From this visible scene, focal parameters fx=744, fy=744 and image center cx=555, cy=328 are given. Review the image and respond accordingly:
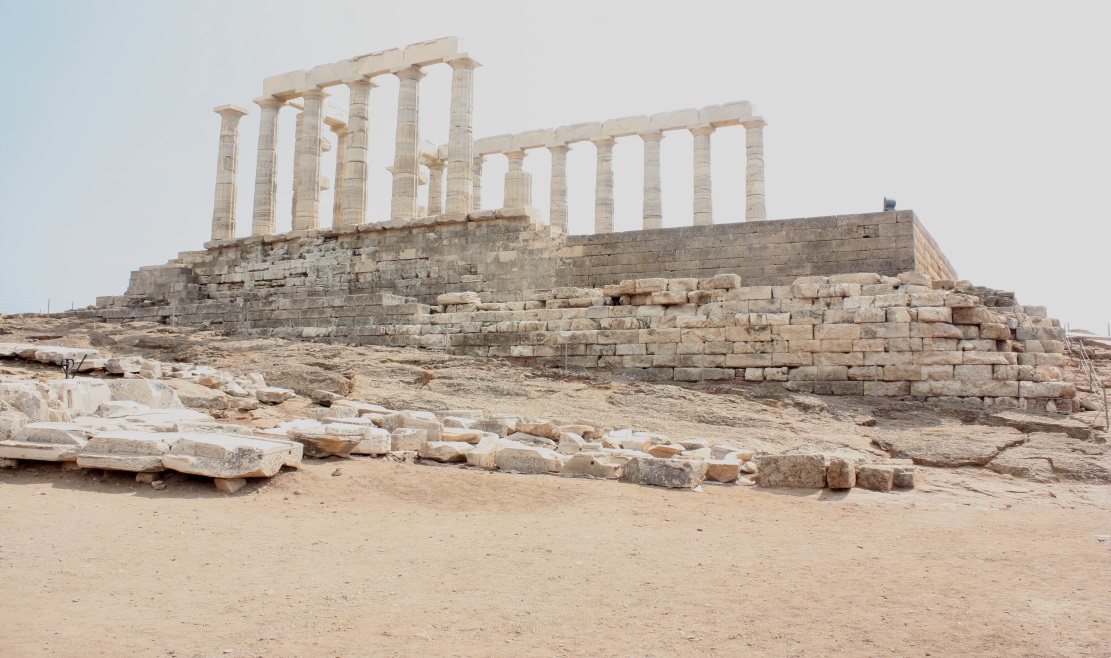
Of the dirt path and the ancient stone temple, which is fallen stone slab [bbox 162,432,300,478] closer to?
the dirt path

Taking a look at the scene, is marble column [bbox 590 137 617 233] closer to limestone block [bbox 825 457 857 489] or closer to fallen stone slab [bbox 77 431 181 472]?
limestone block [bbox 825 457 857 489]

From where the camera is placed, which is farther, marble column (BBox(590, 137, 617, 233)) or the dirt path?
marble column (BBox(590, 137, 617, 233))

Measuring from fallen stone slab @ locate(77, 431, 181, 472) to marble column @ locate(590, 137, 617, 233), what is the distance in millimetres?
19065

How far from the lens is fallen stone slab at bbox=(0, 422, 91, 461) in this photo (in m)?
6.30

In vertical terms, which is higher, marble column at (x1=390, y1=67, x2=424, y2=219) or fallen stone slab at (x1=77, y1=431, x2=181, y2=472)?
marble column at (x1=390, y1=67, x2=424, y2=219)

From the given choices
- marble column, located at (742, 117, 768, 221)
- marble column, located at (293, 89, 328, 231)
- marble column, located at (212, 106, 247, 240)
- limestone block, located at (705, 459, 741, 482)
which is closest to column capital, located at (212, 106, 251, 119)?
marble column, located at (212, 106, 247, 240)

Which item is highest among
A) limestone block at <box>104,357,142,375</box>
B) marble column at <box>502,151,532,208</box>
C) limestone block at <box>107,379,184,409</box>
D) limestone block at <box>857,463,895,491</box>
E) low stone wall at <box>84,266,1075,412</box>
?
marble column at <box>502,151,532,208</box>

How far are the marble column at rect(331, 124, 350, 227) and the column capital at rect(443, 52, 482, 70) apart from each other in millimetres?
3916

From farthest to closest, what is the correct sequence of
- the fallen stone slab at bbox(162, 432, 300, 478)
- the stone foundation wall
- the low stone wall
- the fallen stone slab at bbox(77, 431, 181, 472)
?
the stone foundation wall → the low stone wall → the fallen stone slab at bbox(77, 431, 181, 472) → the fallen stone slab at bbox(162, 432, 300, 478)

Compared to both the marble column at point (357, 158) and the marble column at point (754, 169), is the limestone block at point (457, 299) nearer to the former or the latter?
the marble column at point (357, 158)

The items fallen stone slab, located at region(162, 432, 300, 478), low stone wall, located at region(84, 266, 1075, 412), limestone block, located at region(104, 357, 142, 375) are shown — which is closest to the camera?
fallen stone slab, located at region(162, 432, 300, 478)


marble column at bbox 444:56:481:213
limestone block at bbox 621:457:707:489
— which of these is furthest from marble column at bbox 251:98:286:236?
limestone block at bbox 621:457:707:489

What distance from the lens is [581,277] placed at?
16375 millimetres

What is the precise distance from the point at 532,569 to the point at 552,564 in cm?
16
